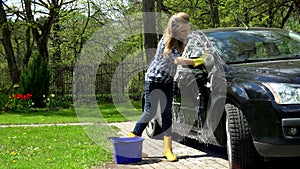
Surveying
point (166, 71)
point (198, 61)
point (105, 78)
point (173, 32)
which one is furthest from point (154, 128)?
point (105, 78)

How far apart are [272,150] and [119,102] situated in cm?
1192

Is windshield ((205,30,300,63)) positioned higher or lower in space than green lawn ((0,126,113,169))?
higher

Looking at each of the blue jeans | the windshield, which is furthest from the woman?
the windshield

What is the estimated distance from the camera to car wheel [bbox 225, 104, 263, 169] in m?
4.20

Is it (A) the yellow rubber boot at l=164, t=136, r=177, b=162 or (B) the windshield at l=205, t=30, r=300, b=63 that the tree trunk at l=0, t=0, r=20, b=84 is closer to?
(A) the yellow rubber boot at l=164, t=136, r=177, b=162

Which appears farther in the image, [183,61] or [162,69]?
[162,69]

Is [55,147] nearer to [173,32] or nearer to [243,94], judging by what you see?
[173,32]

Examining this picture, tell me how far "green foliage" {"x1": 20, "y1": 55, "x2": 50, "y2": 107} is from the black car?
442 inches

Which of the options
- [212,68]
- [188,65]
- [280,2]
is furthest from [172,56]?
[280,2]

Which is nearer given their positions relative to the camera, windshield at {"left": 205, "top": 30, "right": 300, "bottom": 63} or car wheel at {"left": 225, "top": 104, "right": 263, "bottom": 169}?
car wheel at {"left": 225, "top": 104, "right": 263, "bottom": 169}

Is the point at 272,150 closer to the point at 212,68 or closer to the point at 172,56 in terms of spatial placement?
the point at 212,68

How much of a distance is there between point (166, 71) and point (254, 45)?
1.12 metres

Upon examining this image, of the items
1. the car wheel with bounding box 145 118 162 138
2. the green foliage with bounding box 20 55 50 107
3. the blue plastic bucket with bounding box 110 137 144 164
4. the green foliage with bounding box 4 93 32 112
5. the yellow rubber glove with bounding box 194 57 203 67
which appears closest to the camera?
the yellow rubber glove with bounding box 194 57 203 67

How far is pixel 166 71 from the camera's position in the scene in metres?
5.42
